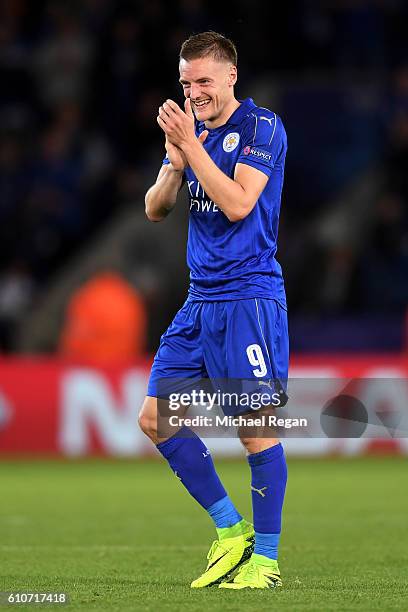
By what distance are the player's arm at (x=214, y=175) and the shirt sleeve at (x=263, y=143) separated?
0.13ft

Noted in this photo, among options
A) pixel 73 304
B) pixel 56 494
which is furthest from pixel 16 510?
pixel 73 304

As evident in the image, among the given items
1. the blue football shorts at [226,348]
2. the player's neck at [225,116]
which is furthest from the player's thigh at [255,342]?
the player's neck at [225,116]

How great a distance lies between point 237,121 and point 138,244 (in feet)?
31.2

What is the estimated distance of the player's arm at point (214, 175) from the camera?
524 centimetres

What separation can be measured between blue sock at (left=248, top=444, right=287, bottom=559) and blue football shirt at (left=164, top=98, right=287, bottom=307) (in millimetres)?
642

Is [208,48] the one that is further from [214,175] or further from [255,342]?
[255,342]

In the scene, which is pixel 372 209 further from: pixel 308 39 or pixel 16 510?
pixel 16 510

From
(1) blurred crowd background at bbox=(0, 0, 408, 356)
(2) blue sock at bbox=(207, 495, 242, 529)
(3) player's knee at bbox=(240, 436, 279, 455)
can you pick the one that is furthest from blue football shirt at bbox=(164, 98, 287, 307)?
(1) blurred crowd background at bbox=(0, 0, 408, 356)

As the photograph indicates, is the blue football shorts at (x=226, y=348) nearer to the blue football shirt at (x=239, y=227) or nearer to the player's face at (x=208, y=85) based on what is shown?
the blue football shirt at (x=239, y=227)

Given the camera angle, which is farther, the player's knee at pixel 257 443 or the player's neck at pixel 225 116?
the player's neck at pixel 225 116

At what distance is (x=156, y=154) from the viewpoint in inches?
611

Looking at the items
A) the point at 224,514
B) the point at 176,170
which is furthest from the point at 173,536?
the point at 176,170

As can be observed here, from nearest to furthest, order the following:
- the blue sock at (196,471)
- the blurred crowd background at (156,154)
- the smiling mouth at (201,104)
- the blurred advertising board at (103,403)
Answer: the smiling mouth at (201,104) → the blue sock at (196,471) → the blurred advertising board at (103,403) → the blurred crowd background at (156,154)

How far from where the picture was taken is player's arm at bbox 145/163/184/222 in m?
5.54
